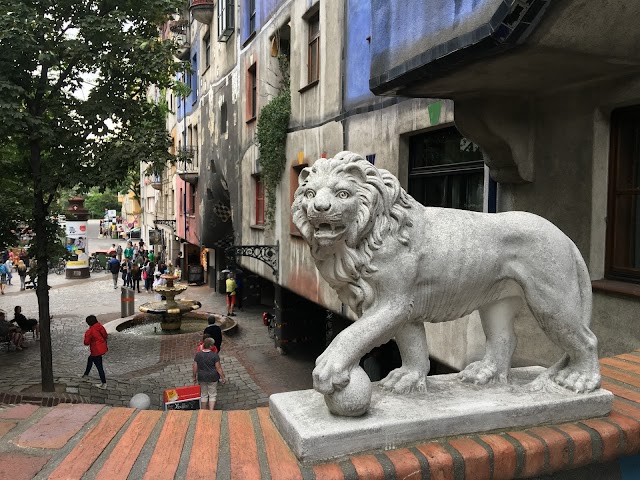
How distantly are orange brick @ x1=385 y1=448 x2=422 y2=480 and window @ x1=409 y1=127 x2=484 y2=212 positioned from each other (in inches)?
183

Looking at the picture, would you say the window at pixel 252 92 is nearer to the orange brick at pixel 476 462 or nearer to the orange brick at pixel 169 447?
the orange brick at pixel 169 447

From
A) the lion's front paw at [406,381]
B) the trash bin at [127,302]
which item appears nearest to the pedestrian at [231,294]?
the trash bin at [127,302]

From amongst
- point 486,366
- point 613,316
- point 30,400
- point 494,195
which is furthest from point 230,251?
point 486,366

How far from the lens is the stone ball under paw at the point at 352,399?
2.28 meters

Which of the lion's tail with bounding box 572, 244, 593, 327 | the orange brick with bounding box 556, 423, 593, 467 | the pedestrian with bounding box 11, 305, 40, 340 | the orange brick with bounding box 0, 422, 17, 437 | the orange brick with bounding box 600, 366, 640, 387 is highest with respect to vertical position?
the lion's tail with bounding box 572, 244, 593, 327

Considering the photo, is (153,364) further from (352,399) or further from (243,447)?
(352,399)

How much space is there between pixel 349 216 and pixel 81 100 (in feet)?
32.3

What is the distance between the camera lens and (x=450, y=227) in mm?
2615

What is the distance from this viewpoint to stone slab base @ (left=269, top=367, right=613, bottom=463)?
2.20 metres

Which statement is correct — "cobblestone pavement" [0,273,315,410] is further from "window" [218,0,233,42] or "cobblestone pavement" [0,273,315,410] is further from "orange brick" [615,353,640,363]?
"window" [218,0,233,42]

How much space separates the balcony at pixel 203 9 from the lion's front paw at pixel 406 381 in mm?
19854

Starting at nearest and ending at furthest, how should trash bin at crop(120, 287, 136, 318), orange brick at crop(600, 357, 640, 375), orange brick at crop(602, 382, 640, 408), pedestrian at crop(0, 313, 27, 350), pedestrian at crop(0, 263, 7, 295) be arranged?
1. orange brick at crop(602, 382, 640, 408)
2. orange brick at crop(600, 357, 640, 375)
3. pedestrian at crop(0, 313, 27, 350)
4. trash bin at crop(120, 287, 136, 318)
5. pedestrian at crop(0, 263, 7, 295)

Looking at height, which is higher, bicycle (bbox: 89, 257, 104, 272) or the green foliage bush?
the green foliage bush

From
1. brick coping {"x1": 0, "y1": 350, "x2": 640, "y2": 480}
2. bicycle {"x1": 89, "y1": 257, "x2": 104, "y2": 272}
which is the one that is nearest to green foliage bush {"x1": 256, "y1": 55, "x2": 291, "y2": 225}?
brick coping {"x1": 0, "y1": 350, "x2": 640, "y2": 480}
